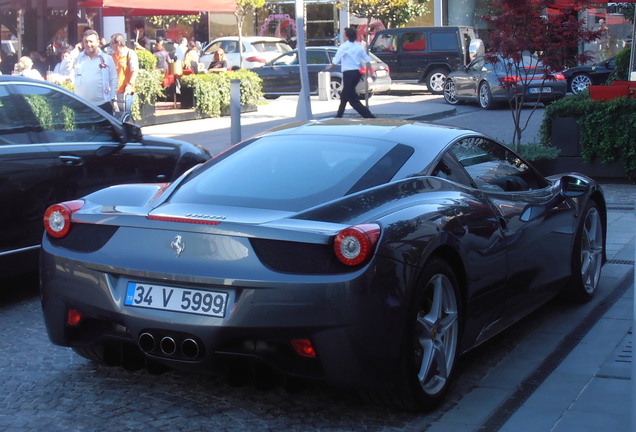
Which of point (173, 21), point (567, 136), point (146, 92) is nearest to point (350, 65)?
point (146, 92)

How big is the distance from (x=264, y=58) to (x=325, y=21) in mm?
14504

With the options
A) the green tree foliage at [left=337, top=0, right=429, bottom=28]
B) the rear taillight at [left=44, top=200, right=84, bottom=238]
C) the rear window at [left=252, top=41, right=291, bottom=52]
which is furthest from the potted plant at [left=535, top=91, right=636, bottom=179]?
the green tree foliage at [left=337, top=0, right=429, bottom=28]

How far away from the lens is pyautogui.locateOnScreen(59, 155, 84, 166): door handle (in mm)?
7088

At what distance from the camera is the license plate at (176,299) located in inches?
165

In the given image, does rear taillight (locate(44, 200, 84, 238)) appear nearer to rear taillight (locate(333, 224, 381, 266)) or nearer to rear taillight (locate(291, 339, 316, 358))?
rear taillight (locate(291, 339, 316, 358))

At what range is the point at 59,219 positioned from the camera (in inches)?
187

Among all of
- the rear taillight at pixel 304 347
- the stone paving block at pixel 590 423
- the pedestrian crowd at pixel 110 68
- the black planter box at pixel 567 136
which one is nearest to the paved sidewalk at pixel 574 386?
the stone paving block at pixel 590 423

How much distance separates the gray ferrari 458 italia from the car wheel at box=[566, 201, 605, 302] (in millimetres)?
993

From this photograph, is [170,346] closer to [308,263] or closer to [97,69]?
[308,263]

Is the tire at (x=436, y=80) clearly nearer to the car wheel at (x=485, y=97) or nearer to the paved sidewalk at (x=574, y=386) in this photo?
the car wheel at (x=485, y=97)

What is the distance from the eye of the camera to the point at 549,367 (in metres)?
5.35

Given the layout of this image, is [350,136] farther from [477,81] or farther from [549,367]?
[477,81]

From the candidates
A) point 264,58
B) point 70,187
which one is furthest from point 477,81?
point 70,187

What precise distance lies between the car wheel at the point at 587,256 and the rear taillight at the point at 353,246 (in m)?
2.71
